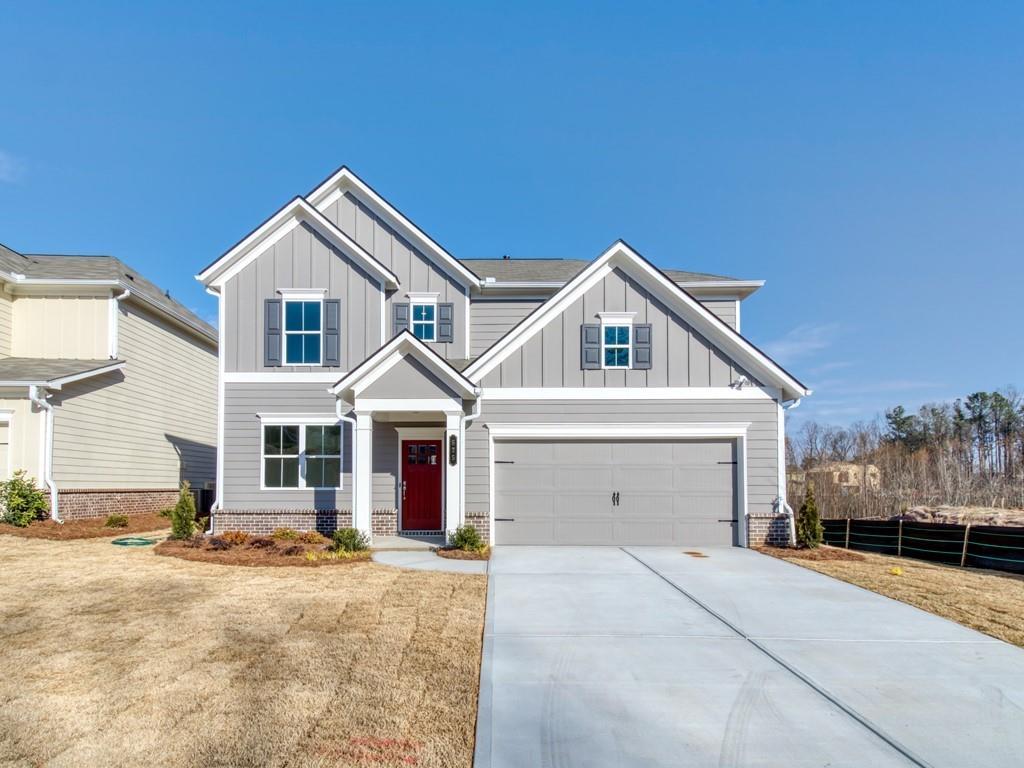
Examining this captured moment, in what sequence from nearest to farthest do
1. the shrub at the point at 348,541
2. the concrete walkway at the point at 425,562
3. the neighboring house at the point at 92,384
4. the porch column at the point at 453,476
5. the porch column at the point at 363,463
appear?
the concrete walkway at the point at 425,562, the shrub at the point at 348,541, the porch column at the point at 453,476, the porch column at the point at 363,463, the neighboring house at the point at 92,384

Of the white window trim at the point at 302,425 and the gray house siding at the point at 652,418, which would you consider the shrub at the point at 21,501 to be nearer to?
the white window trim at the point at 302,425

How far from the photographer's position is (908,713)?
491 centimetres

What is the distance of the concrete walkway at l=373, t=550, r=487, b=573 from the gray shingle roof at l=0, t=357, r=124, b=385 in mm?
9024

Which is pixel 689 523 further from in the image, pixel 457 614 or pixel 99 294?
pixel 99 294

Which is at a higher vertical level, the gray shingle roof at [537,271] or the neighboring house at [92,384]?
the gray shingle roof at [537,271]

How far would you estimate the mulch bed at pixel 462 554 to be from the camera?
11875 millimetres

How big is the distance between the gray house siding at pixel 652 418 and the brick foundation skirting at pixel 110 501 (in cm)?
955

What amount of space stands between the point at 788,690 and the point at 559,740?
82.6 inches

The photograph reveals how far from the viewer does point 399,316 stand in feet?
52.0

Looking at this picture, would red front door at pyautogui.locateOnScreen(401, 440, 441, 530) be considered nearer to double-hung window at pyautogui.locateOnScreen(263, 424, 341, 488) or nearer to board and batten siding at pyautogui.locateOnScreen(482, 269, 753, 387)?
double-hung window at pyautogui.locateOnScreen(263, 424, 341, 488)

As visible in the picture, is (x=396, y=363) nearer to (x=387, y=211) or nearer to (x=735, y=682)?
(x=387, y=211)

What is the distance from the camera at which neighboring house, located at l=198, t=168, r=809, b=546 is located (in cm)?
1366

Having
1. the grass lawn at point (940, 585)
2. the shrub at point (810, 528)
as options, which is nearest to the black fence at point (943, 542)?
the grass lawn at point (940, 585)

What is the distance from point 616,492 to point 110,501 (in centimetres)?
1261
